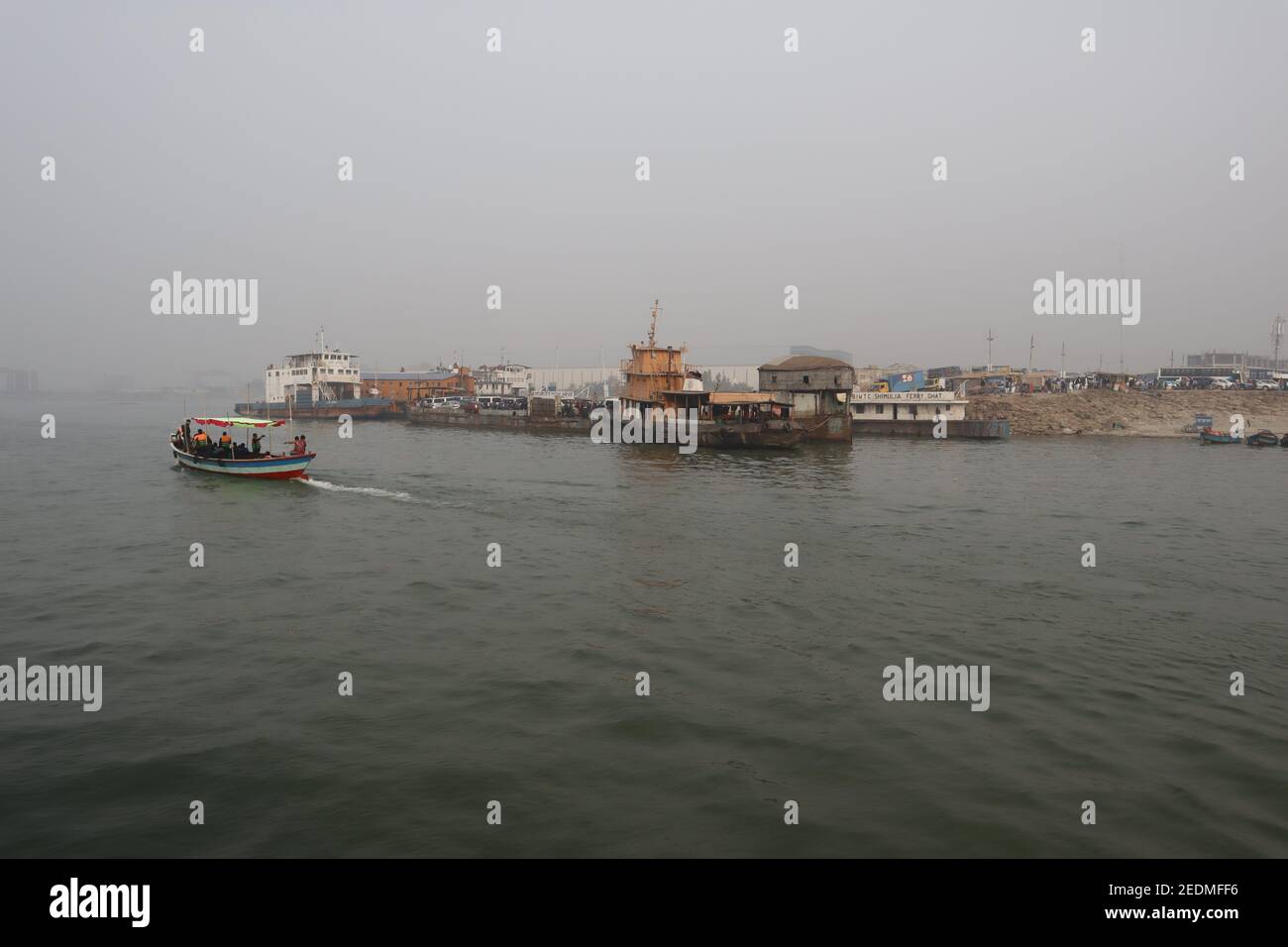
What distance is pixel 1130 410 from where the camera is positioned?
284ft

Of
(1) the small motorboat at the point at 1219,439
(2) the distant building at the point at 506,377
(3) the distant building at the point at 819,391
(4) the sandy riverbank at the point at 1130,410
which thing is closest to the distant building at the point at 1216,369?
(4) the sandy riverbank at the point at 1130,410

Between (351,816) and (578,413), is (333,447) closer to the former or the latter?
(578,413)

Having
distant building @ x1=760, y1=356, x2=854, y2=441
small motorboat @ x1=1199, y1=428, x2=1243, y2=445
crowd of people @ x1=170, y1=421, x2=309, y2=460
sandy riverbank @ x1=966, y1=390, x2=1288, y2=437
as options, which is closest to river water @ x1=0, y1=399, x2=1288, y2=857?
crowd of people @ x1=170, y1=421, x2=309, y2=460

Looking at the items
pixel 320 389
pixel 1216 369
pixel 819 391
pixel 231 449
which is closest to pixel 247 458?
pixel 231 449

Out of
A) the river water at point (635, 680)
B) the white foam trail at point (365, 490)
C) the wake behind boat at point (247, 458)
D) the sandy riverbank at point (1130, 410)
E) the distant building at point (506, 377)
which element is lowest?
the river water at point (635, 680)

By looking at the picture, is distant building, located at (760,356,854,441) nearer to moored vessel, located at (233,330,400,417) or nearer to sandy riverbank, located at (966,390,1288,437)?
sandy riverbank, located at (966,390,1288,437)

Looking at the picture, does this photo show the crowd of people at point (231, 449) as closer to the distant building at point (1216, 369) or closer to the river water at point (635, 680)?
the river water at point (635, 680)

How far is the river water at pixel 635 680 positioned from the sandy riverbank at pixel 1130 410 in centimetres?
5674

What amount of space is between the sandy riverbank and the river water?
5674 cm

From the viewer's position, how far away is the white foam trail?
113 feet

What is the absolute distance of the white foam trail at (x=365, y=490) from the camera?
34.6 m

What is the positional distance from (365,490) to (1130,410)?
8809cm

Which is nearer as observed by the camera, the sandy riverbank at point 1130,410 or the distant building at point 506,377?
the sandy riverbank at point 1130,410
